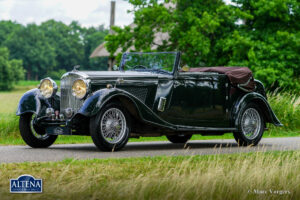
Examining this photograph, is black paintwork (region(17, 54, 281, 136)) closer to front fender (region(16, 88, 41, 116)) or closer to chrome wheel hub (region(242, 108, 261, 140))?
front fender (region(16, 88, 41, 116))

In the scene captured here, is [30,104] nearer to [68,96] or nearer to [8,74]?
[68,96]

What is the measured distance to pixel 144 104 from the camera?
9.46 metres

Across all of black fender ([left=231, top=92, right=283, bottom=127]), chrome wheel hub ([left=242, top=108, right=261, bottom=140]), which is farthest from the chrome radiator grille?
chrome wheel hub ([left=242, top=108, right=261, bottom=140])

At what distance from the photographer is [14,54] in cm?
10669

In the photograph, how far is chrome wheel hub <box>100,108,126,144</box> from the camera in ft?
29.2

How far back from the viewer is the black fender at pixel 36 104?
9.77 meters

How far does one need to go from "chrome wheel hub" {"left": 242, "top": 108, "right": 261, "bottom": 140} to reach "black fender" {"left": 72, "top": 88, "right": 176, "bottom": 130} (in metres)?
1.91

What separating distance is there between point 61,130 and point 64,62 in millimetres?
106177

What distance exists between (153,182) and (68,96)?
4544 mm

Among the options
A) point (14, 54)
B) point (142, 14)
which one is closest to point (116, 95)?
point (142, 14)

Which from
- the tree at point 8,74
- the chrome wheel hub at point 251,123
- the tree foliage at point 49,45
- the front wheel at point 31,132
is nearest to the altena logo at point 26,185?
the front wheel at point 31,132

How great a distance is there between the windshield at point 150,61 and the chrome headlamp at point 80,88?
189cm

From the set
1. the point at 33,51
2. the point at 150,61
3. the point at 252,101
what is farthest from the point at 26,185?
the point at 33,51

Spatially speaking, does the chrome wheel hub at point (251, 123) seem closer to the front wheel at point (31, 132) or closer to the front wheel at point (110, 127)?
the front wheel at point (110, 127)
